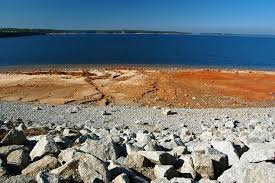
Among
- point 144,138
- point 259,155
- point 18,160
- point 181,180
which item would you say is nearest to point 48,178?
point 18,160

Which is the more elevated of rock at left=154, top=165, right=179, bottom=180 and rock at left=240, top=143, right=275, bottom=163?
rock at left=240, top=143, right=275, bottom=163

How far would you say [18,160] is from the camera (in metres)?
8.36

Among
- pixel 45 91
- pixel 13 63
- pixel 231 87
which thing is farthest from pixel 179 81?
pixel 13 63

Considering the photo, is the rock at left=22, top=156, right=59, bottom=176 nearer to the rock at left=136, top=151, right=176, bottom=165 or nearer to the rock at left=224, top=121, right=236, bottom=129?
the rock at left=136, top=151, right=176, bottom=165

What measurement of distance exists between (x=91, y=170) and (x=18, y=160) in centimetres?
162

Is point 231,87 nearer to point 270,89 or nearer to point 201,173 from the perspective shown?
point 270,89

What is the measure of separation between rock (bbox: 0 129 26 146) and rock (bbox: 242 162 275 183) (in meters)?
5.14

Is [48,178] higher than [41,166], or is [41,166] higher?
[48,178]

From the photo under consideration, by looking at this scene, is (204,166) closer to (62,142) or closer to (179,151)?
(179,151)

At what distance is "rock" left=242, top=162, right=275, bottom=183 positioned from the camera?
7.21m

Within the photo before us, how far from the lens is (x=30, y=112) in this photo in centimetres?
2167

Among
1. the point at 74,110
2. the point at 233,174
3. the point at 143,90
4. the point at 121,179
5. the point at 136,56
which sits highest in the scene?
the point at 121,179

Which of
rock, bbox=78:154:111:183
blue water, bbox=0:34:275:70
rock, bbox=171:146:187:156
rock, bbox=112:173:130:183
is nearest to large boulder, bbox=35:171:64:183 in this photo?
rock, bbox=78:154:111:183

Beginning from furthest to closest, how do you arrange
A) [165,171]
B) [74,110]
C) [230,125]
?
1. [74,110]
2. [230,125]
3. [165,171]
